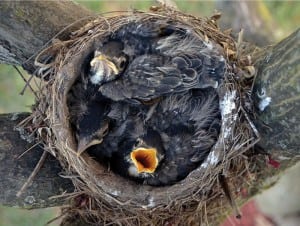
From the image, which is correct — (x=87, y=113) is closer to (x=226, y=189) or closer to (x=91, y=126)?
(x=91, y=126)

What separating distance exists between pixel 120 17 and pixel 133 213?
747 millimetres

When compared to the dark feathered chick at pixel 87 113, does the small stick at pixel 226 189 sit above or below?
below

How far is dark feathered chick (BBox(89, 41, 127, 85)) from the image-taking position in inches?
76.3

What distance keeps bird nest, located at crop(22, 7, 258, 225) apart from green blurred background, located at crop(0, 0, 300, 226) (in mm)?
902

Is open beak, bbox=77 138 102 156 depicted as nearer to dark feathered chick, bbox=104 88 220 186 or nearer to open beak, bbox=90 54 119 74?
dark feathered chick, bbox=104 88 220 186

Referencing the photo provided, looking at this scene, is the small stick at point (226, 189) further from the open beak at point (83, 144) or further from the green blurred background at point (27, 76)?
the green blurred background at point (27, 76)

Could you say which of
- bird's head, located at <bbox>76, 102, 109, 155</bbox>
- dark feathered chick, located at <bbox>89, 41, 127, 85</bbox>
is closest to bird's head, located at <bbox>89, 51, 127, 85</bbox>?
dark feathered chick, located at <bbox>89, 41, 127, 85</bbox>

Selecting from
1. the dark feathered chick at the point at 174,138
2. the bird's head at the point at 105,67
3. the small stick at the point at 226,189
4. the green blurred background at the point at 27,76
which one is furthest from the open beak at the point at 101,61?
the green blurred background at the point at 27,76

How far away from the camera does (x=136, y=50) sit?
80.5 inches

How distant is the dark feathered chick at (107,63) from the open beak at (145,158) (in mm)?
298

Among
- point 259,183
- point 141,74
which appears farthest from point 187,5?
point 141,74

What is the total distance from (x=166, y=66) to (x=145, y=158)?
0.34m

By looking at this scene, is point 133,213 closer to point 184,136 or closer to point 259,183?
point 184,136

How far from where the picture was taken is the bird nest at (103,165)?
1.95 metres
